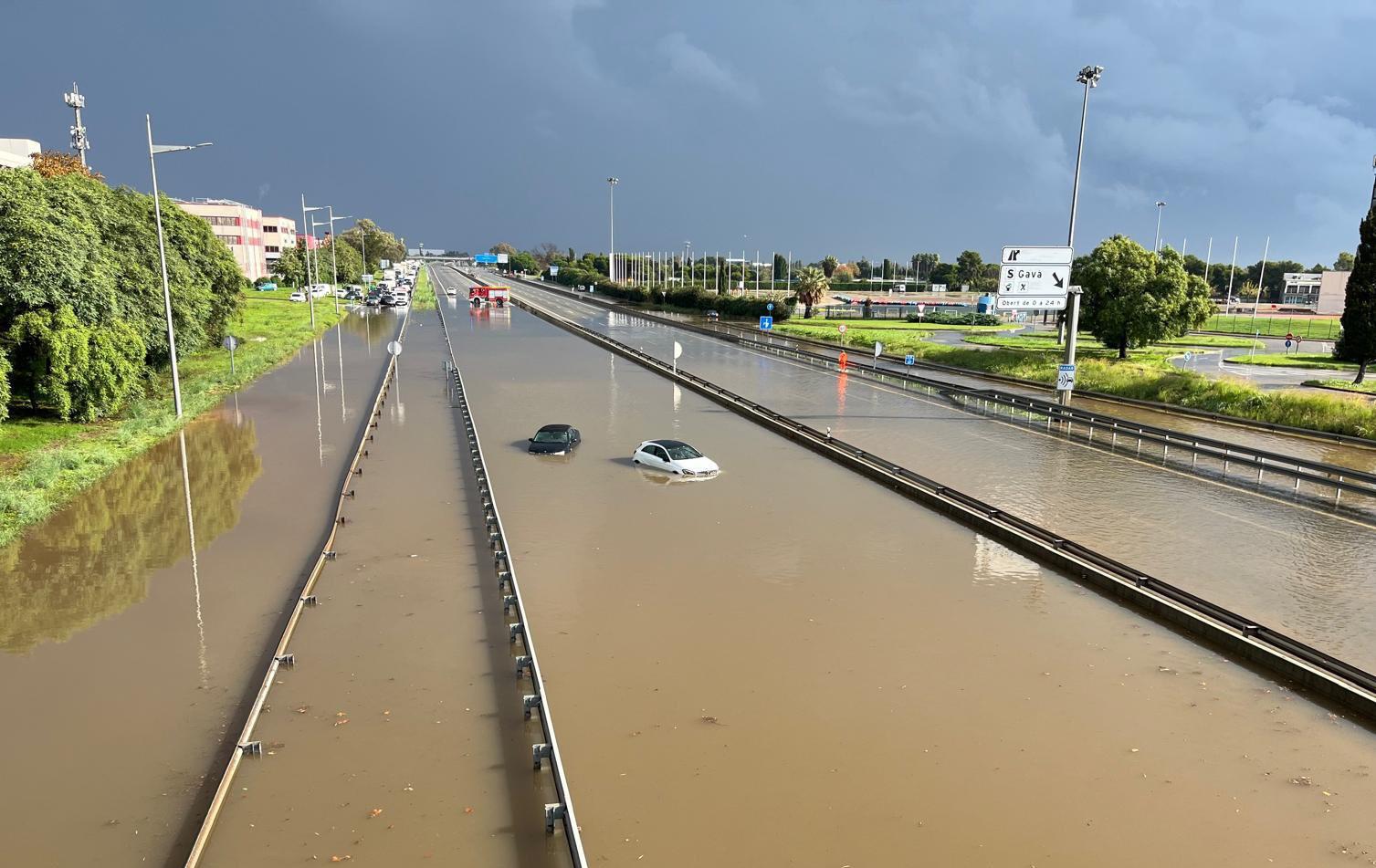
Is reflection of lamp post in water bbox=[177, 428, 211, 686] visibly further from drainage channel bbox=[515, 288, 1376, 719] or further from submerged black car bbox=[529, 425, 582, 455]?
drainage channel bbox=[515, 288, 1376, 719]

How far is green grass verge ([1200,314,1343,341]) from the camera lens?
7891 centimetres

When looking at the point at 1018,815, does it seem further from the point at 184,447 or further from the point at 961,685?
the point at 184,447

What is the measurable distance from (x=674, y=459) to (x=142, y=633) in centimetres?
1389

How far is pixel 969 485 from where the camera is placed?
77.3ft

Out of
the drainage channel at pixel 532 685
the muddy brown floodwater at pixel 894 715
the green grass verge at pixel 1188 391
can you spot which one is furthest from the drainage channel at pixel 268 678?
the green grass verge at pixel 1188 391

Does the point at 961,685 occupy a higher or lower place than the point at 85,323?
lower

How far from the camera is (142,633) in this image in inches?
550

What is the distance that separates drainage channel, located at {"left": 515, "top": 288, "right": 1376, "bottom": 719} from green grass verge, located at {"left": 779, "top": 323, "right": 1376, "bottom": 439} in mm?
17706

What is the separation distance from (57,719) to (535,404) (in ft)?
86.7

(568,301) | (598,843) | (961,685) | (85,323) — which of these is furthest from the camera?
(568,301)

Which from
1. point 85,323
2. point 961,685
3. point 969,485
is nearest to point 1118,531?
point 969,485

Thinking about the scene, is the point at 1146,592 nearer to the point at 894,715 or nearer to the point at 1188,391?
the point at 894,715

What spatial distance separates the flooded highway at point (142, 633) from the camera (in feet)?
30.8

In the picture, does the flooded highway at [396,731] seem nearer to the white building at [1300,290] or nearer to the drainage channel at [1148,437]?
the drainage channel at [1148,437]
